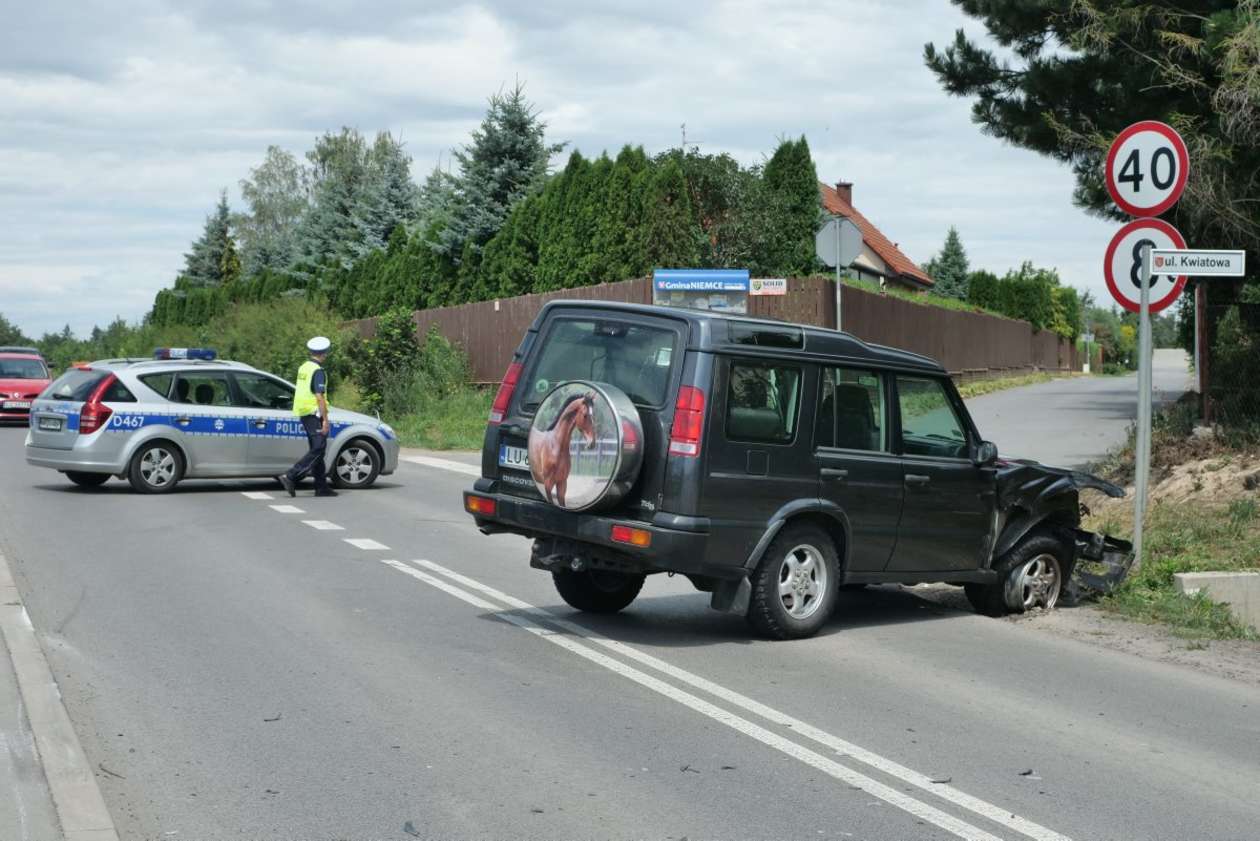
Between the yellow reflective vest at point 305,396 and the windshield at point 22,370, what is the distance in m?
19.6

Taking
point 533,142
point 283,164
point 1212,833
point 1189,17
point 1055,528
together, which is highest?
point 283,164

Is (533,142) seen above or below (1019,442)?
above

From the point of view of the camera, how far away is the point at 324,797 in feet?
17.4

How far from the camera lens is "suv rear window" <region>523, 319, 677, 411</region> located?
8.05m

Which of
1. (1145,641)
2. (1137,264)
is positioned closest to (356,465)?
(1137,264)

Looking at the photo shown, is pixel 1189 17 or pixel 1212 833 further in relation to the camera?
pixel 1189 17

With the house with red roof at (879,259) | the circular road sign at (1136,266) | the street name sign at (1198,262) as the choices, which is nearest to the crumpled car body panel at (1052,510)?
the circular road sign at (1136,266)

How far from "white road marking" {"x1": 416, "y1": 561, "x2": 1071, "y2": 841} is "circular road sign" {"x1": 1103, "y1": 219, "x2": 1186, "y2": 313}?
4.84 metres

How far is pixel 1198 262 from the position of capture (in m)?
10.5

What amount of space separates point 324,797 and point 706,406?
328 centimetres

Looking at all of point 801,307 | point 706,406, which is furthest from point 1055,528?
point 801,307

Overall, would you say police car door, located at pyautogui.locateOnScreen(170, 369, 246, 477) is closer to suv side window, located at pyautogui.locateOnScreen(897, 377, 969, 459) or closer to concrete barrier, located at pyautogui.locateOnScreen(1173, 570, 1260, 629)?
suv side window, located at pyautogui.locateOnScreen(897, 377, 969, 459)

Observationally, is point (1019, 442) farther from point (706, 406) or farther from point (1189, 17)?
point (706, 406)

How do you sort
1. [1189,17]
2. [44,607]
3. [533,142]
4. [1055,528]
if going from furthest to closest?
[533,142] → [1189,17] → [1055,528] → [44,607]
